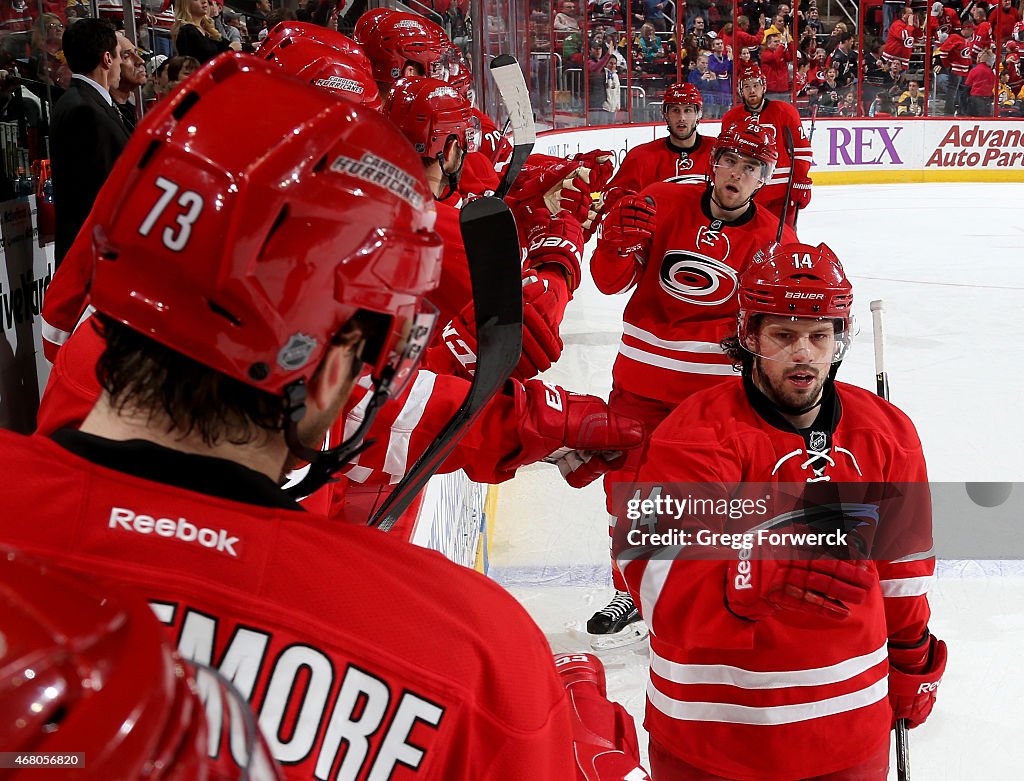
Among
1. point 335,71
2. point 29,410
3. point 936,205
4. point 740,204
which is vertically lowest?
point 936,205

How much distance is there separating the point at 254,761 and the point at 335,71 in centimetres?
207

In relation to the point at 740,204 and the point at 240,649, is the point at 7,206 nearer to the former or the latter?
the point at 740,204

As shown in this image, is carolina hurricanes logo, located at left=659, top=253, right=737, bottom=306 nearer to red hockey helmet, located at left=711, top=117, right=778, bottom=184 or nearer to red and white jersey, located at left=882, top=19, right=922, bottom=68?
red hockey helmet, located at left=711, top=117, right=778, bottom=184

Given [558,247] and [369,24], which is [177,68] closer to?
[369,24]

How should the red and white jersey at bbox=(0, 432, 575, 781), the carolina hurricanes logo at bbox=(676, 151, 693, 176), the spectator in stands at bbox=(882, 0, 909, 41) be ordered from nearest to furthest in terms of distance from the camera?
the red and white jersey at bbox=(0, 432, 575, 781) < the carolina hurricanes logo at bbox=(676, 151, 693, 176) < the spectator in stands at bbox=(882, 0, 909, 41)

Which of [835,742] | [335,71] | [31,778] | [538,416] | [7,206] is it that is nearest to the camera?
[31,778]

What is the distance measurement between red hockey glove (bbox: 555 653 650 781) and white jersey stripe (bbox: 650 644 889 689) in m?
0.72

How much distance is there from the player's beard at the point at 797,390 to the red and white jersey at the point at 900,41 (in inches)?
548

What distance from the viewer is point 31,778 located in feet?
1.00

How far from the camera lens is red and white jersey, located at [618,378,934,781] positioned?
1650 mm

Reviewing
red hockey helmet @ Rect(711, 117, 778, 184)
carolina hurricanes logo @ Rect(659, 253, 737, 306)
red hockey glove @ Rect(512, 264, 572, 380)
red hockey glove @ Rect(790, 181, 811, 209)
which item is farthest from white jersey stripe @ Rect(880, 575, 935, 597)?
red hockey glove @ Rect(790, 181, 811, 209)

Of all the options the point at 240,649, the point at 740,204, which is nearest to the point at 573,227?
the point at 740,204

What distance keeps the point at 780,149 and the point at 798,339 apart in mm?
3434

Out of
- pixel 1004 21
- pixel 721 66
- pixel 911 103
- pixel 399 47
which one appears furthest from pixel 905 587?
pixel 1004 21
